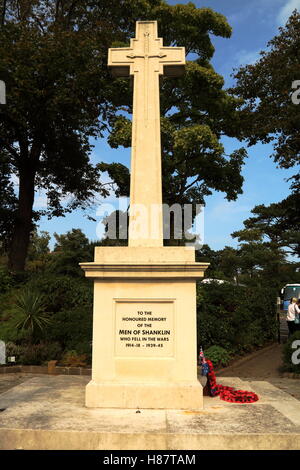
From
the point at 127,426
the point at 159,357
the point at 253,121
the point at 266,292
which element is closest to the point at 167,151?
the point at 253,121

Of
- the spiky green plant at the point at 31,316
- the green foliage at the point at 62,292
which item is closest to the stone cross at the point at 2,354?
the spiky green plant at the point at 31,316

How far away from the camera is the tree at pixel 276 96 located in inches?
739

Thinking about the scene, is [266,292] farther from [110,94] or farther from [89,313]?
[110,94]

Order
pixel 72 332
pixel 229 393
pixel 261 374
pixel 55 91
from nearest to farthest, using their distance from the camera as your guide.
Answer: pixel 229 393, pixel 261 374, pixel 72 332, pixel 55 91

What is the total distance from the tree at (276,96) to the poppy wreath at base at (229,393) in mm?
14527

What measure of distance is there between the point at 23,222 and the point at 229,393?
54.5 ft

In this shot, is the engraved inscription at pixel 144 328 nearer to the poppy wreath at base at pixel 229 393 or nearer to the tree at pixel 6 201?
the poppy wreath at base at pixel 229 393

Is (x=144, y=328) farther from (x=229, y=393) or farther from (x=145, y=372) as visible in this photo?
(x=229, y=393)

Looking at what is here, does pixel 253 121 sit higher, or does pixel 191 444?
pixel 253 121

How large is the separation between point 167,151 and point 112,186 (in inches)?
172

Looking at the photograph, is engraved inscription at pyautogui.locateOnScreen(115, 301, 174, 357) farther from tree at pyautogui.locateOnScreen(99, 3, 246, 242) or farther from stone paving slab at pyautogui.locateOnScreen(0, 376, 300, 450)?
A: tree at pyautogui.locateOnScreen(99, 3, 246, 242)

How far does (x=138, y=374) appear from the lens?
6000mm

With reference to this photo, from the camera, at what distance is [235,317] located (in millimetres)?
14602

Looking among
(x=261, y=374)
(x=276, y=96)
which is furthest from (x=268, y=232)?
(x=261, y=374)
